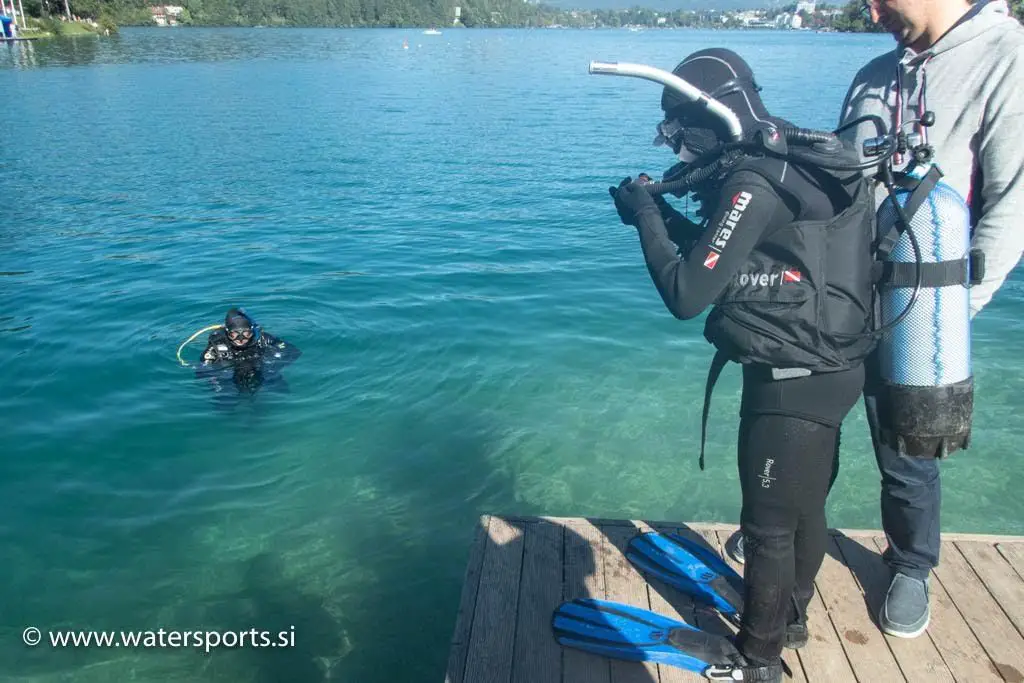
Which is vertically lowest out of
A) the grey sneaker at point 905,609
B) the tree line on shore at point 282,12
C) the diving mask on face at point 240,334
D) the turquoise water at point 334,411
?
the tree line on shore at point 282,12

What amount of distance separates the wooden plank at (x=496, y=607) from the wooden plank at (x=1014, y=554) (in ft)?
8.68

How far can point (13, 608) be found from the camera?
5379 millimetres

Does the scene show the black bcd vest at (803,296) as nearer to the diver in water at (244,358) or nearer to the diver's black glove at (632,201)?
the diver's black glove at (632,201)

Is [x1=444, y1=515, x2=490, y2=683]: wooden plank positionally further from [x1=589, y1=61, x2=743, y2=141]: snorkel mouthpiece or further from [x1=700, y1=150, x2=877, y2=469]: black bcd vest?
[x1=589, y1=61, x2=743, y2=141]: snorkel mouthpiece

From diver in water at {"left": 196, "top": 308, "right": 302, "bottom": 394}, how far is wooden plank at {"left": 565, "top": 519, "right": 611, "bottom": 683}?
193 inches

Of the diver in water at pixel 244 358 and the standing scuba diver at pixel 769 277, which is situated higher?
the standing scuba diver at pixel 769 277

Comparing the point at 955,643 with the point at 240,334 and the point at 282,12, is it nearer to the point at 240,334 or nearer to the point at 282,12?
the point at 240,334

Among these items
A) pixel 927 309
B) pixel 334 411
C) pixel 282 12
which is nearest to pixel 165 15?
pixel 282 12

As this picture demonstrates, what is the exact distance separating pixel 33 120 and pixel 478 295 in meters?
23.2

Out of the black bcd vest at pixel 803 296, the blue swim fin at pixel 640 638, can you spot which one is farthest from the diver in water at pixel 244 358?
the black bcd vest at pixel 803 296

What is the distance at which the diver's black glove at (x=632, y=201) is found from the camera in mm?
2926

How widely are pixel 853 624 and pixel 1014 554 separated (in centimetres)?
124

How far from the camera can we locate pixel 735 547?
4133 millimetres

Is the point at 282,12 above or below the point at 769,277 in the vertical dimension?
below
